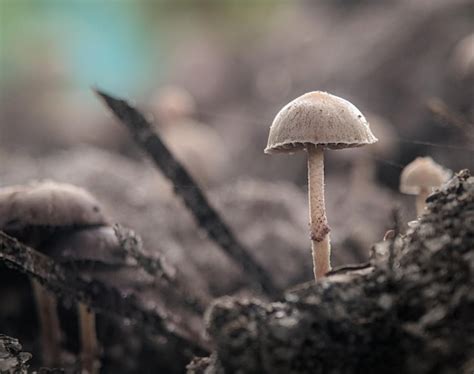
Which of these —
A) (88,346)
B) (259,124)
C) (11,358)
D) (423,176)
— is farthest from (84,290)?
(259,124)

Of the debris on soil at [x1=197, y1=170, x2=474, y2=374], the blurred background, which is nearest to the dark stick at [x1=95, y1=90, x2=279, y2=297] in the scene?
the blurred background

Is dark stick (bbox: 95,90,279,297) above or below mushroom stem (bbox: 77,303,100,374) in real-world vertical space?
above

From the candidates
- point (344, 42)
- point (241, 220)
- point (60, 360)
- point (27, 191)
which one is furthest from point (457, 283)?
point (344, 42)

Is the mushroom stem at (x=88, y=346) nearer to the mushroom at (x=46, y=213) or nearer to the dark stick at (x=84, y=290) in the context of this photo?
the mushroom at (x=46, y=213)

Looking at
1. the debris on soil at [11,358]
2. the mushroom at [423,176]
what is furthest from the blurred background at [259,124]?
the debris on soil at [11,358]

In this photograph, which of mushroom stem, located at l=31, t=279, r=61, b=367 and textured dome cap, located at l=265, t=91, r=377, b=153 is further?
mushroom stem, located at l=31, t=279, r=61, b=367

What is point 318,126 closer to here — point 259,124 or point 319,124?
point 319,124

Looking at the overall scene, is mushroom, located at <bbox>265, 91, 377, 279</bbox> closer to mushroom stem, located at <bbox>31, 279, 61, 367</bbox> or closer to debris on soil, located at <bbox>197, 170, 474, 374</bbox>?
debris on soil, located at <bbox>197, 170, 474, 374</bbox>
